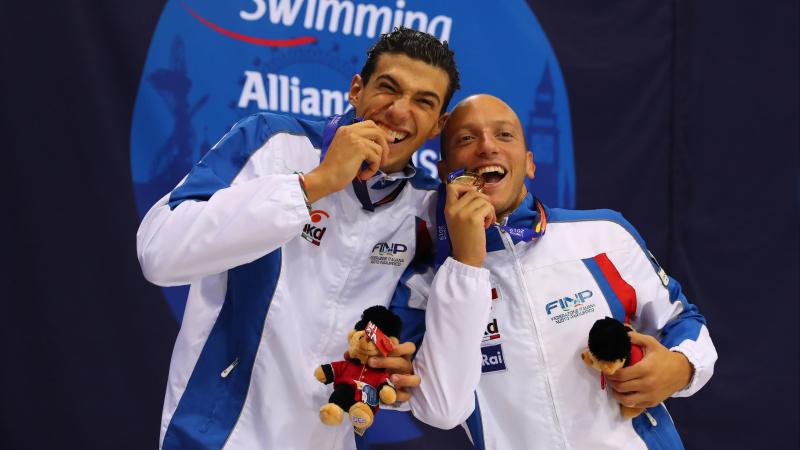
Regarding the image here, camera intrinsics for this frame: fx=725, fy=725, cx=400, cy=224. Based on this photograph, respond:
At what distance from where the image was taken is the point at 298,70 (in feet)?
8.27

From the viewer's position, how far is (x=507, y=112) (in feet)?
6.16

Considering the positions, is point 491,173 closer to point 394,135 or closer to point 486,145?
point 486,145

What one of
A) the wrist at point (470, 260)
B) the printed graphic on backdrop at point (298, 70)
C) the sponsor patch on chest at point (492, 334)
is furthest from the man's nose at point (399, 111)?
the printed graphic on backdrop at point (298, 70)

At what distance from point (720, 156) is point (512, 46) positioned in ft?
3.46

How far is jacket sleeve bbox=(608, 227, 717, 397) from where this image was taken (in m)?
1.75

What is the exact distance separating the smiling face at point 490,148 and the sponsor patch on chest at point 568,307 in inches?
10.2

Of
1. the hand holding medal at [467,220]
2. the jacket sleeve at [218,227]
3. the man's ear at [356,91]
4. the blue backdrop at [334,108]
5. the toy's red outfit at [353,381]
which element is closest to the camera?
the jacket sleeve at [218,227]

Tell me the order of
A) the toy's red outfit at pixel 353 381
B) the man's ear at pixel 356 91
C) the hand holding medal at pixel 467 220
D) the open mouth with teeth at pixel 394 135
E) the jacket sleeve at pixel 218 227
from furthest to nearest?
the man's ear at pixel 356 91, the open mouth with teeth at pixel 394 135, the hand holding medal at pixel 467 220, the toy's red outfit at pixel 353 381, the jacket sleeve at pixel 218 227

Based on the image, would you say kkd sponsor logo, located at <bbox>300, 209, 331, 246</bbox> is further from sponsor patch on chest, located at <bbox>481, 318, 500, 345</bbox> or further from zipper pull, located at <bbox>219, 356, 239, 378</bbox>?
sponsor patch on chest, located at <bbox>481, 318, 500, 345</bbox>

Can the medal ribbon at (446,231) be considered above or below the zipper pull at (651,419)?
above

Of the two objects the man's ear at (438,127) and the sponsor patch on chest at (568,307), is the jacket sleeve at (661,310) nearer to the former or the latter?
the sponsor patch on chest at (568,307)

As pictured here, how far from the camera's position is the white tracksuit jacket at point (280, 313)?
150 cm

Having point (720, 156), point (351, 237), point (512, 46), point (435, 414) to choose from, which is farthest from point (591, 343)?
point (720, 156)

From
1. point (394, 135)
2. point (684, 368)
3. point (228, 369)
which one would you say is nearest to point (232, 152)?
point (394, 135)
